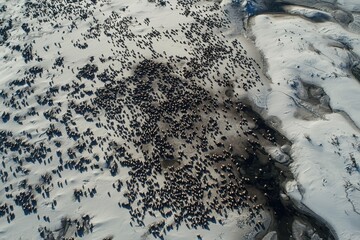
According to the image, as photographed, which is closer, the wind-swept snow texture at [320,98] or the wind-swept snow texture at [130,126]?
the wind-swept snow texture at [320,98]

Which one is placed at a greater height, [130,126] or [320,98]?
[320,98]

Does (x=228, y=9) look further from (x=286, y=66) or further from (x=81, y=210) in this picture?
(x=81, y=210)

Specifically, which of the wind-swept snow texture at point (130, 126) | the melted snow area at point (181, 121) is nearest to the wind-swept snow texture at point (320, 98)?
the melted snow area at point (181, 121)

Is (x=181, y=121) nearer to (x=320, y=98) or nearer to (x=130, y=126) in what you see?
(x=130, y=126)

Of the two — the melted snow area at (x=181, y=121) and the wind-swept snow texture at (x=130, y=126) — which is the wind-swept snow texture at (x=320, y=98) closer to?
the melted snow area at (x=181, y=121)

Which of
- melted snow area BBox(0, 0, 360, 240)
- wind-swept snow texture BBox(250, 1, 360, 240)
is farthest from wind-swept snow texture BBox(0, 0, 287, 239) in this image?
wind-swept snow texture BBox(250, 1, 360, 240)

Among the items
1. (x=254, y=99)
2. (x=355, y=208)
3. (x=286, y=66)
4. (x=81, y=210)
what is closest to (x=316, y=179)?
(x=355, y=208)

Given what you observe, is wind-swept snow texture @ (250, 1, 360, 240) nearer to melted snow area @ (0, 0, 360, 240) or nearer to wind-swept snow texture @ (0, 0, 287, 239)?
melted snow area @ (0, 0, 360, 240)

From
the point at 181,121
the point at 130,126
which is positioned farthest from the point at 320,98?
the point at 130,126
